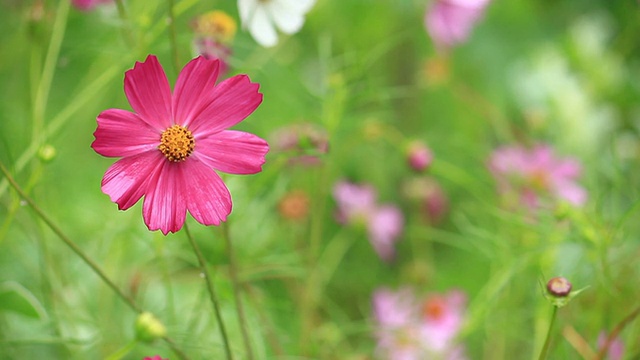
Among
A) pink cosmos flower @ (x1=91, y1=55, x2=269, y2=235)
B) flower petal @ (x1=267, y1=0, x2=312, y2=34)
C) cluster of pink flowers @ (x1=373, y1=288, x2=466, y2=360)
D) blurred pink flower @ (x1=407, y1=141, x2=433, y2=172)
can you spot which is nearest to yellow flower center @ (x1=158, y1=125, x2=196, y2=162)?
pink cosmos flower @ (x1=91, y1=55, x2=269, y2=235)

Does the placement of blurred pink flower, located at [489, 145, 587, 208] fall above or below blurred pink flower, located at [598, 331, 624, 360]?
above

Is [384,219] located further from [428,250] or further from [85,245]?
[85,245]

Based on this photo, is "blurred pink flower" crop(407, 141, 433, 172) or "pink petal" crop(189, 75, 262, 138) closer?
"pink petal" crop(189, 75, 262, 138)

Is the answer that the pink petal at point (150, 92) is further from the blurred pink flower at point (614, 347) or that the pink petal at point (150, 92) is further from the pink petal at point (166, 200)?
the blurred pink flower at point (614, 347)

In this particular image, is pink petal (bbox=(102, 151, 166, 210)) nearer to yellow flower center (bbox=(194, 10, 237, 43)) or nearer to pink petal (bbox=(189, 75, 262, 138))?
pink petal (bbox=(189, 75, 262, 138))

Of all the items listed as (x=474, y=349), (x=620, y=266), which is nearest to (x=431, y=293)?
(x=474, y=349)

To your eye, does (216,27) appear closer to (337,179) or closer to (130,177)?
(130,177)

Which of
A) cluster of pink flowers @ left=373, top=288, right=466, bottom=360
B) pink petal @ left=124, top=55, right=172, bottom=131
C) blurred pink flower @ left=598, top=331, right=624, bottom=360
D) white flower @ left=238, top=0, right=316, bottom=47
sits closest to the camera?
pink petal @ left=124, top=55, right=172, bottom=131
